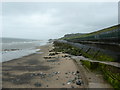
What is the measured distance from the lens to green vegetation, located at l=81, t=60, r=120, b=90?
6.61m

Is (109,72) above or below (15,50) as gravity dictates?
above

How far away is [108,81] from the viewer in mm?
7453

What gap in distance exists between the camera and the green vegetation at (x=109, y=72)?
21.7 ft

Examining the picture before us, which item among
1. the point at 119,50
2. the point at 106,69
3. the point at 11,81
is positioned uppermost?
the point at 119,50

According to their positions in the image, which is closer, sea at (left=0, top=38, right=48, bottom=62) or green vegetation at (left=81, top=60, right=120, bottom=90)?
green vegetation at (left=81, top=60, right=120, bottom=90)

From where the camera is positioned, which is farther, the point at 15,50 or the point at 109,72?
the point at 15,50

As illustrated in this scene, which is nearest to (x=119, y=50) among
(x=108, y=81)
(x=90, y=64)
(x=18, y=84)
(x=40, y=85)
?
(x=90, y=64)

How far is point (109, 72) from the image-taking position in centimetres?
838

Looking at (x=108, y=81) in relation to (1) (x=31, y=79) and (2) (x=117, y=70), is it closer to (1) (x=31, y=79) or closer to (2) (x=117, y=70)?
(2) (x=117, y=70)

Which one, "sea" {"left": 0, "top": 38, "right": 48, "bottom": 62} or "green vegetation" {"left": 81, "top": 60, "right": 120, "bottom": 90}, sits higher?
"green vegetation" {"left": 81, "top": 60, "right": 120, "bottom": 90}

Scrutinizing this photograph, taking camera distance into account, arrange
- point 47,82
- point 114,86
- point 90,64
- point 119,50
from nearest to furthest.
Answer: point 114,86 → point 47,82 → point 90,64 → point 119,50

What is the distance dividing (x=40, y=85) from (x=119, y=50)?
27.6 ft

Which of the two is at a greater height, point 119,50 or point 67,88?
point 119,50

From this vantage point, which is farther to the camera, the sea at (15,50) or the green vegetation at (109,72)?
the sea at (15,50)
